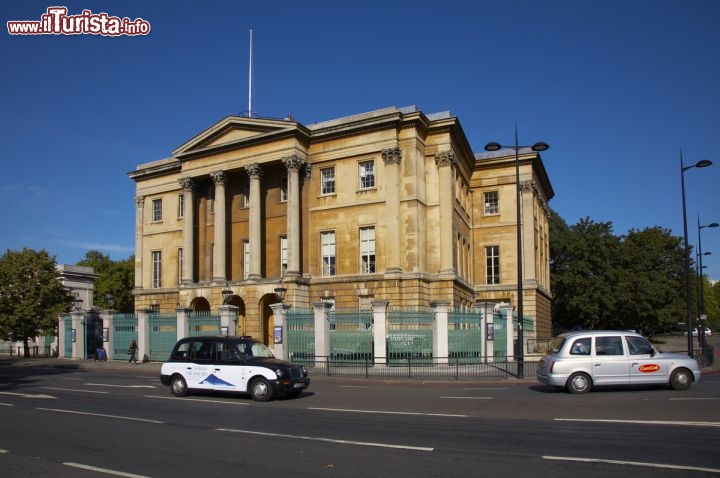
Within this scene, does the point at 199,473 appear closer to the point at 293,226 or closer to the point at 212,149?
the point at 293,226

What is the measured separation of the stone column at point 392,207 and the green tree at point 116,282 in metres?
52.2

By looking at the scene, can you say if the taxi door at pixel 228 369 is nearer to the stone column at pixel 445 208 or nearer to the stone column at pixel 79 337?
the stone column at pixel 445 208

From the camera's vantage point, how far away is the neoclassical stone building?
39.6 meters

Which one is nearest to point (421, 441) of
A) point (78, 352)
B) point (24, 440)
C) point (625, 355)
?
point (24, 440)

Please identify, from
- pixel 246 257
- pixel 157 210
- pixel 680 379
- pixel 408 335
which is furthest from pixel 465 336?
pixel 157 210

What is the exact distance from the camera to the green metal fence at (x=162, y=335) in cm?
3626

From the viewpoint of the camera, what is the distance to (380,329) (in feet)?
94.8

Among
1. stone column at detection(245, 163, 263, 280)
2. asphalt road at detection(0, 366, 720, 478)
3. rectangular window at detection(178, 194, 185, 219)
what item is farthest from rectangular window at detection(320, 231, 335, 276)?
asphalt road at detection(0, 366, 720, 478)

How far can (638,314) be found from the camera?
59.1 metres

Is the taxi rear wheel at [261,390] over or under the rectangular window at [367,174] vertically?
under

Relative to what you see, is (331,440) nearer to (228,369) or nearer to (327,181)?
(228,369)

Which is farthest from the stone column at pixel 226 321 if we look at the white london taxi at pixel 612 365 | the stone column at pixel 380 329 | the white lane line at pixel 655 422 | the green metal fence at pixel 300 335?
the white lane line at pixel 655 422

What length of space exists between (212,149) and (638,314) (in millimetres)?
40266

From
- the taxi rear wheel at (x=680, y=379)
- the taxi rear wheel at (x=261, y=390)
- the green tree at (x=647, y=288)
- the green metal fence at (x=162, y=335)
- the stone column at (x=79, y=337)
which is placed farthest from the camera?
the green tree at (x=647, y=288)
